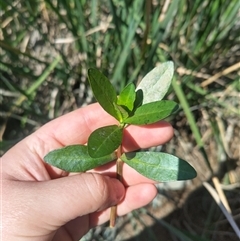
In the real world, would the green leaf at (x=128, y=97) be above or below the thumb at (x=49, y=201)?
above

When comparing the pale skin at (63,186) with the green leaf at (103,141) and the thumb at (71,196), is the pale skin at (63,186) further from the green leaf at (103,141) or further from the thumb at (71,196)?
the green leaf at (103,141)

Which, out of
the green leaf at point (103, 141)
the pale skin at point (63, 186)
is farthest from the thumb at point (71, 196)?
the green leaf at point (103, 141)

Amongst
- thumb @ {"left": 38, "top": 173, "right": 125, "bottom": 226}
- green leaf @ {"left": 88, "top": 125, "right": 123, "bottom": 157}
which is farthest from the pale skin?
green leaf @ {"left": 88, "top": 125, "right": 123, "bottom": 157}

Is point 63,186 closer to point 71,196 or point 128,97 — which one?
point 71,196

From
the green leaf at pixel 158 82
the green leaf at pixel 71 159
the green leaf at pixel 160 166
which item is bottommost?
the green leaf at pixel 160 166

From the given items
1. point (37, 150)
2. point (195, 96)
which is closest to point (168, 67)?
point (37, 150)

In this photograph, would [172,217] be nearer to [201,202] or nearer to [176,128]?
[201,202]

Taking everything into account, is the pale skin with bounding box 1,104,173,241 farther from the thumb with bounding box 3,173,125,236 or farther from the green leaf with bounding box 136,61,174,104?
the green leaf with bounding box 136,61,174,104
